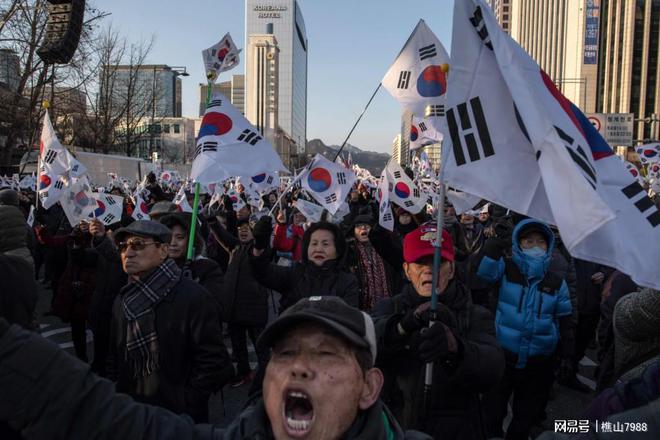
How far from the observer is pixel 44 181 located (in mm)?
6754

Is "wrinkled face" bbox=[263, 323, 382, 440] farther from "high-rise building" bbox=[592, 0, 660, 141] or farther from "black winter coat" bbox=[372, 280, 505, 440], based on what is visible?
"high-rise building" bbox=[592, 0, 660, 141]

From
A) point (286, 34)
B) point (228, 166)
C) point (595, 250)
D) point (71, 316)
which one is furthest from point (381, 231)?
point (286, 34)

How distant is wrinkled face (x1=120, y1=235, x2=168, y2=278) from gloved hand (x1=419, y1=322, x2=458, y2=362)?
163 cm

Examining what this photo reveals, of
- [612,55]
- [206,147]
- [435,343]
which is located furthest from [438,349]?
[612,55]

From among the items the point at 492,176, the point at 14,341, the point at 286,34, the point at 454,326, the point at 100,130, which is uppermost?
the point at 286,34

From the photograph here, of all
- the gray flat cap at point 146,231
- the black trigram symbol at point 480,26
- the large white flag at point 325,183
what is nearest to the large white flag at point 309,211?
the large white flag at point 325,183

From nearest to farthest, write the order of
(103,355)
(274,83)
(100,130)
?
(103,355) → (100,130) → (274,83)

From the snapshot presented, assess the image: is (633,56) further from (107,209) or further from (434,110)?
(107,209)

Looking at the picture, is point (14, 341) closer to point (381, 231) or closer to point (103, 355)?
point (381, 231)

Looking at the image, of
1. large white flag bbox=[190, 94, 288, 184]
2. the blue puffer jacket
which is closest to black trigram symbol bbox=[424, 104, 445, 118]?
the blue puffer jacket

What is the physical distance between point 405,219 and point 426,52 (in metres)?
3.51

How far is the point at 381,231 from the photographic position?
466cm

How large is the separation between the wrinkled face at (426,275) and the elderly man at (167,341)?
1080 mm

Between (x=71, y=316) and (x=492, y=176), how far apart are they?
474cm
